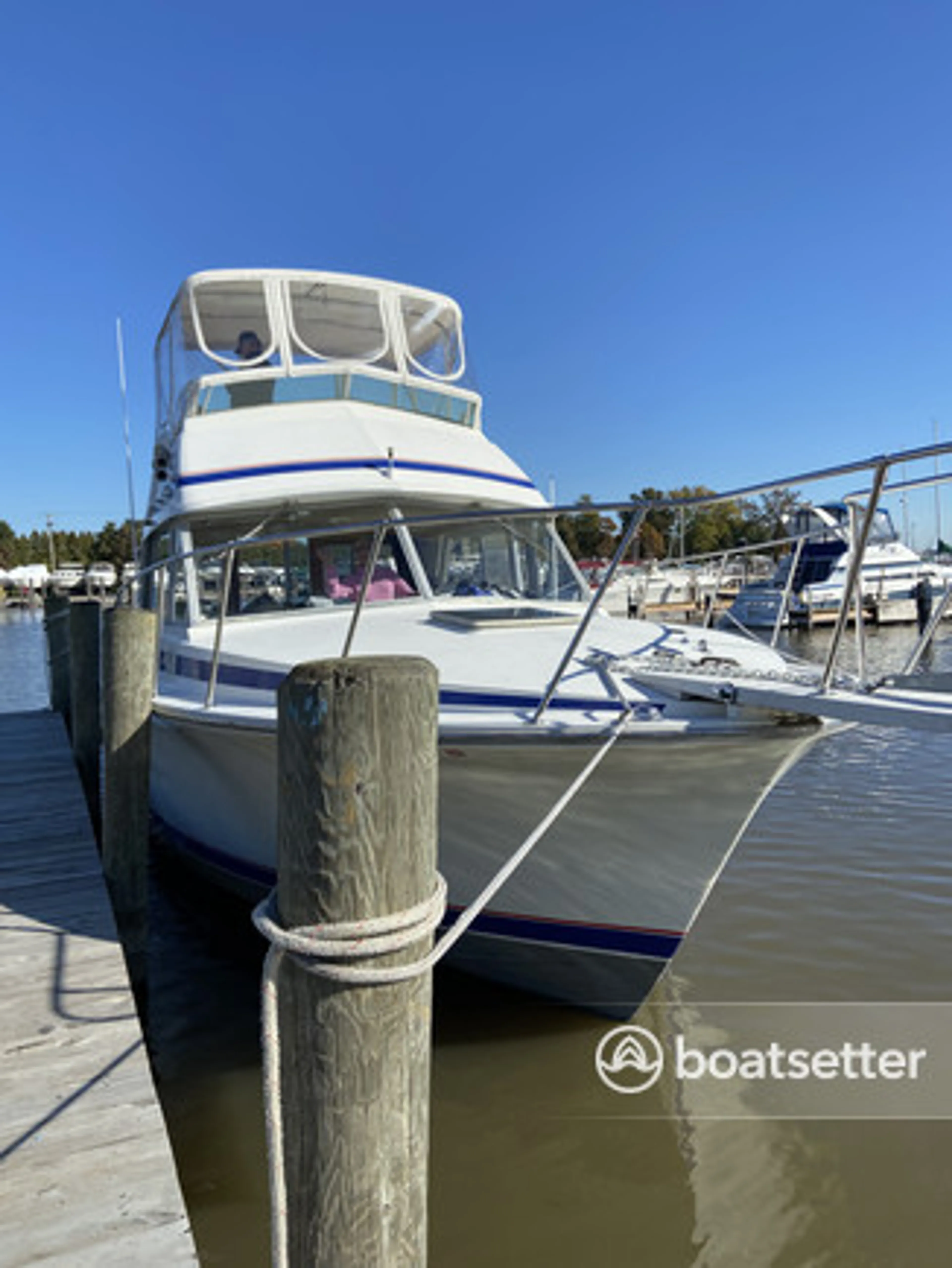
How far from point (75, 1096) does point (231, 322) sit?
5.82 meters

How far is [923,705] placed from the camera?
2992mm

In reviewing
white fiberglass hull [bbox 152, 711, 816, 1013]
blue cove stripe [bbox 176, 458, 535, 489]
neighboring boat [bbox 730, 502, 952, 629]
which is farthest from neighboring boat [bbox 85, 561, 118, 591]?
white fiberglass hull [bbox 152, 711, 816, 1013]

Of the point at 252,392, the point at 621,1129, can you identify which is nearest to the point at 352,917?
the point at 621,1129

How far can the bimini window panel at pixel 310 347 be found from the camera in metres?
6.79

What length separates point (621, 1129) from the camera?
400 centimetres

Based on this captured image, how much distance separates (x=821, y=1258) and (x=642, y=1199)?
655mm

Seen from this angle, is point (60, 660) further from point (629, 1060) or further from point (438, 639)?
point (629, 1060)

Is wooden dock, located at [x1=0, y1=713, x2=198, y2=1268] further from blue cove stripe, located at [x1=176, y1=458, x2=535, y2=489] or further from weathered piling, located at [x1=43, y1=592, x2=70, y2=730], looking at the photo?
weathered piling, located at [x1=43, y1=592, x2=70, y2=730]

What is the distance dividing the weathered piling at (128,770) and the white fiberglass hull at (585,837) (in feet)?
1.62

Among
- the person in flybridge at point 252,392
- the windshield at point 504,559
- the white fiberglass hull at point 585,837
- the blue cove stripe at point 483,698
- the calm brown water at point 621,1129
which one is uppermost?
the person in flybridge at point 252,392

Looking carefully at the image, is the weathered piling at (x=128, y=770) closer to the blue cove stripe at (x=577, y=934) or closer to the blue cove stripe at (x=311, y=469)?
the blue cove stripe at (x=311, y=469)

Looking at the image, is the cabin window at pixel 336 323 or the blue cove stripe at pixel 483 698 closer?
the blue cove stripe at pixel 483 698

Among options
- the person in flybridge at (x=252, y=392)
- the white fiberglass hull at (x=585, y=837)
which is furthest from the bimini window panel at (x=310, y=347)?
the white fiberglass hull at (x=585, y=837)

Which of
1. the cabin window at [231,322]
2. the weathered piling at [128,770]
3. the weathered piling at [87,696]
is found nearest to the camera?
the weathered piling at [128,770]
